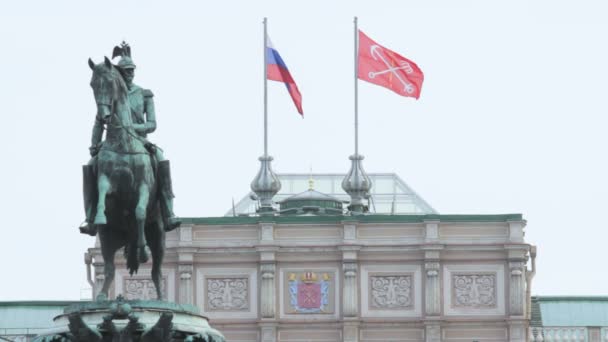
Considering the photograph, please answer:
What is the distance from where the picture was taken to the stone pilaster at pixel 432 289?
10850 centimetres

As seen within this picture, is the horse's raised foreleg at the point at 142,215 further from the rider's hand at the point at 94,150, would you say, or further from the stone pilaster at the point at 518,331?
the stone pilaster at the point at 518,331

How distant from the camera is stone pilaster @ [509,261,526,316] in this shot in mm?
107500

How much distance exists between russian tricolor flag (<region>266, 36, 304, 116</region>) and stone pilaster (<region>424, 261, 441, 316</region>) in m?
10.1

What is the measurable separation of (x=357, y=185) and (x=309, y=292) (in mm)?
6353

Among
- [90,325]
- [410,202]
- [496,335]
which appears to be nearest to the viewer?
[90,325]

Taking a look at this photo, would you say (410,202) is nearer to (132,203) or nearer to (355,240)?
(355,240)

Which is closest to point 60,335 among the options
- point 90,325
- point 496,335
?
point 90,325

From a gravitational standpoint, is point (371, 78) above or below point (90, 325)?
above

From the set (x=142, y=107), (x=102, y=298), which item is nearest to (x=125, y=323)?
(x=102, y=298)

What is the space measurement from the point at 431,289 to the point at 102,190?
261ft

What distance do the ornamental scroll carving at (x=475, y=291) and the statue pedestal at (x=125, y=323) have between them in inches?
3112

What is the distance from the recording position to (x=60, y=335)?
97.5 ft

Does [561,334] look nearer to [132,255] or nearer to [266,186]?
[266,186]

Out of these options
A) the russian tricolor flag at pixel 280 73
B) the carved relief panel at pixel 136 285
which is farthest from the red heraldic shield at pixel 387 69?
the carved relief panel at pixel 136 285
